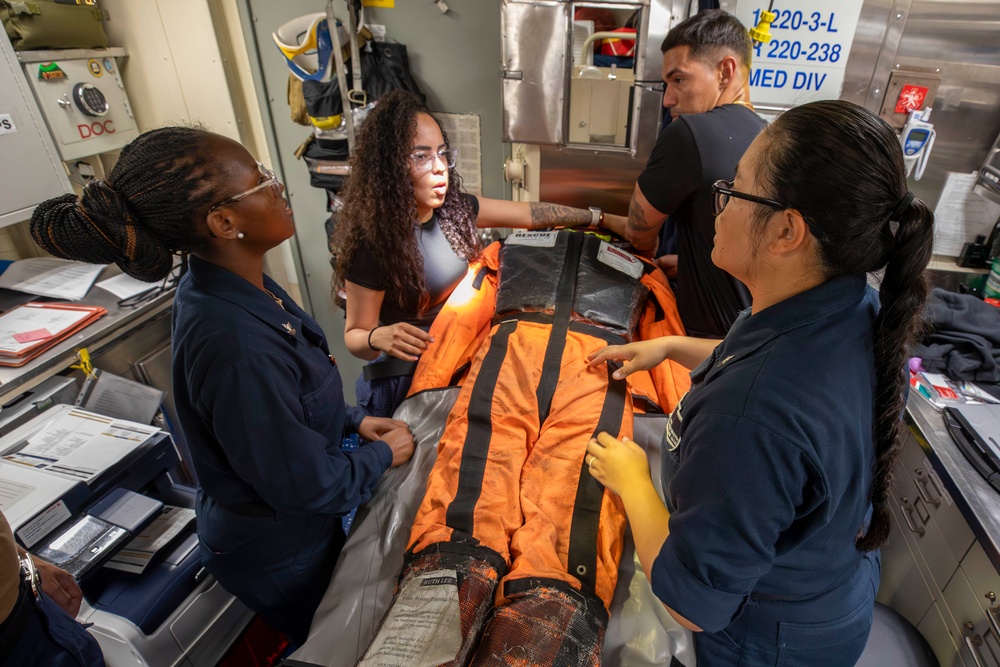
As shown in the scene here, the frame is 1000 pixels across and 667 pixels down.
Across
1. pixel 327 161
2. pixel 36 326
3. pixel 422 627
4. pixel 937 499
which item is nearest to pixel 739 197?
pixel 422 627

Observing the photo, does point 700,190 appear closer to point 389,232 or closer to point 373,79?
point 389,232

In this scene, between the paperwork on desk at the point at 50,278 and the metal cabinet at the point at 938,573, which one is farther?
the paperwork on desk at the point at 50,278

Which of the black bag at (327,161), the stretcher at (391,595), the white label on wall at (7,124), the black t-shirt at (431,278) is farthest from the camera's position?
the black bag at (327,161)

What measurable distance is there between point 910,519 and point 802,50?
62.9 inches

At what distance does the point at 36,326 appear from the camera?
2055 mm

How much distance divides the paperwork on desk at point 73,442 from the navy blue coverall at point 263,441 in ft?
2.16

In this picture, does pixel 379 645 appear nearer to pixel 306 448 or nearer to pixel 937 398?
pixel 306 448

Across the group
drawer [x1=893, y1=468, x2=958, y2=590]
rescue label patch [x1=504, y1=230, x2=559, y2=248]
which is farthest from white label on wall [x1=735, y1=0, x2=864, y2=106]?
drawer [x1=893, y1=468, x2=958, y2=590]

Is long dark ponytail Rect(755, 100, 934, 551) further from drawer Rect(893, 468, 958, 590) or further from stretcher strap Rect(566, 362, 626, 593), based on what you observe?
drawer Rect(893, 468, 958, 590)

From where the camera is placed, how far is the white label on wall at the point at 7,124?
208 centimetres

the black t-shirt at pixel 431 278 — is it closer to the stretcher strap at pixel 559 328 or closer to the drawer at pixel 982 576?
the stretcher strap at pixel 559 328

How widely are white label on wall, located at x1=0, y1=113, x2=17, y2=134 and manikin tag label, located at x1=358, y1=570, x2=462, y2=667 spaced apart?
238cm

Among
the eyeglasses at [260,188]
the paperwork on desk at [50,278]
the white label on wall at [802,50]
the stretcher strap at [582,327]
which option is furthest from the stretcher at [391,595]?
the paperwork on desk at [50,278]

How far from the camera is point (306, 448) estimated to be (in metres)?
1.08
